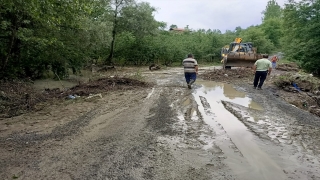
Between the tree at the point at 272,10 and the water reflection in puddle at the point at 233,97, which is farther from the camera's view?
the tree at the point at 272,10

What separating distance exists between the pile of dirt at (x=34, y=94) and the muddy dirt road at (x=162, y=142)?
3.28 ft

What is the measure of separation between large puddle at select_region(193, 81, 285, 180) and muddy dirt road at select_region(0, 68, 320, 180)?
17mm

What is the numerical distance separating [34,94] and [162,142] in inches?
320

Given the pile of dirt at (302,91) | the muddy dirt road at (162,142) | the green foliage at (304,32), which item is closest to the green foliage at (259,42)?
the green foliage at (304,32)

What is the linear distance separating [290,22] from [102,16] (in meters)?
17.1

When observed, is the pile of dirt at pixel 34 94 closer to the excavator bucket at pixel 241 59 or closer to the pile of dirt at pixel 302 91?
the pile of dirt at pixel 302 91

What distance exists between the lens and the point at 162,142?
220 inches

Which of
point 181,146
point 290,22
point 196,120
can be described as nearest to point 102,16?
point 290,22

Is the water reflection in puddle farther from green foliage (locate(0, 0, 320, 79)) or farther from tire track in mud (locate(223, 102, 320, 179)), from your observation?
green foliage (locate(0, 0, 320, 79))

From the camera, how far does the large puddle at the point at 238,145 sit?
4418 millimetres

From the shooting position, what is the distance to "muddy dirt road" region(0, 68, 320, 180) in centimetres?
436

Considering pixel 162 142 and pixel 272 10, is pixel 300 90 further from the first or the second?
pixel 272 10

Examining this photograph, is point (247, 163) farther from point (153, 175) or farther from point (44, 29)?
point (44, 29)

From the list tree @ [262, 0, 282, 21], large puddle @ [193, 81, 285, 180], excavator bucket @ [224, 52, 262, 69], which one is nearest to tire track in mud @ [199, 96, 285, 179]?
large puddle @ [193, 81, 285, 180]
